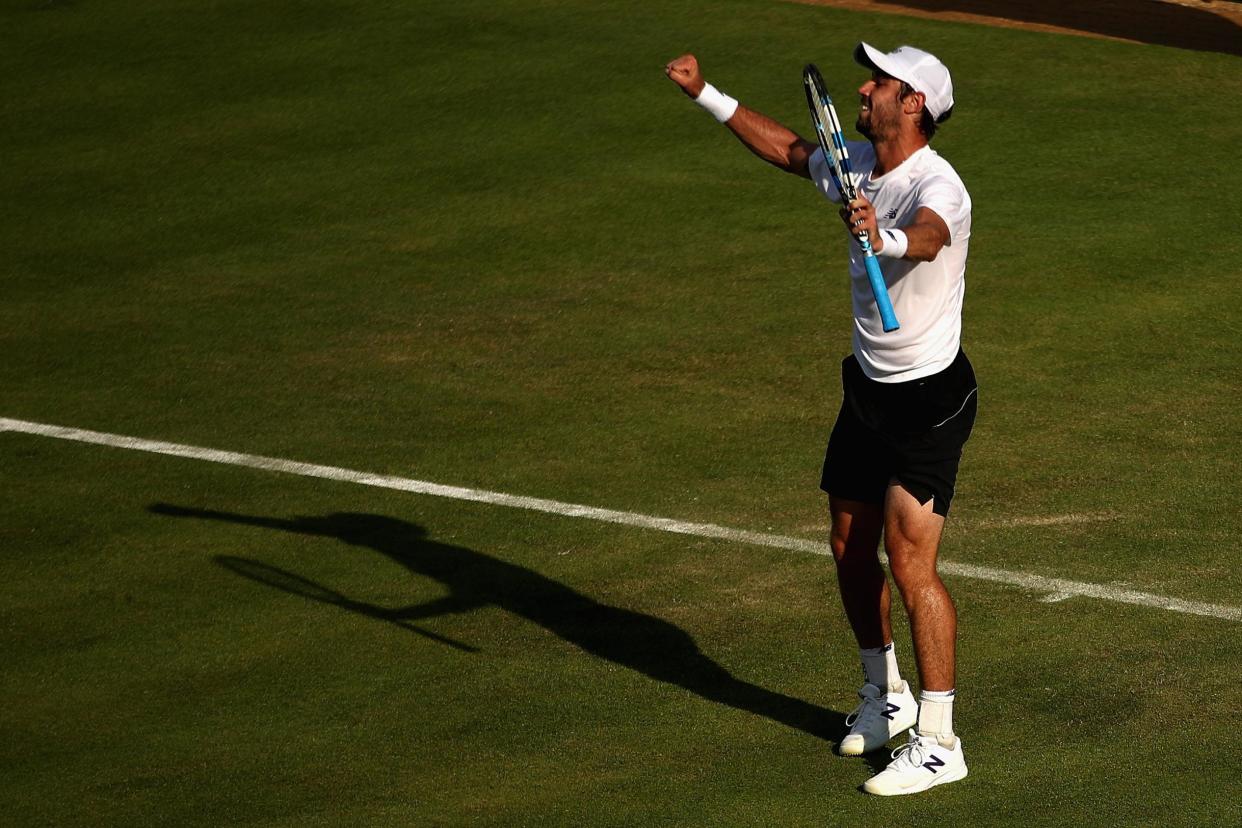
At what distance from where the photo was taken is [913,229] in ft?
20.4

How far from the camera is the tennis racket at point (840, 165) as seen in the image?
629 cm

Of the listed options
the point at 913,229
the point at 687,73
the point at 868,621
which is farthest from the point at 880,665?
the point at 687,73

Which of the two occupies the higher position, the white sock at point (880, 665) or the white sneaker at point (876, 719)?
the white sock at point (880, 665)

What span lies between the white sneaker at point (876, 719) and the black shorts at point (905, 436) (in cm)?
79

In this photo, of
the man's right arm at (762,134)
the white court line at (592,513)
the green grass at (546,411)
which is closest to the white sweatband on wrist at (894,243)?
the man's right arm at (762,134)

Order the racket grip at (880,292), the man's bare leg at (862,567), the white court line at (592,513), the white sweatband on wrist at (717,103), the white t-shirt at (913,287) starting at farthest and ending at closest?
the white court line at (592,513) < the white sweatband on wrist at (717,103) < the man's bare leg at (862,567) < the white t-shirt at (913,287) < the racket grip at (880,292)

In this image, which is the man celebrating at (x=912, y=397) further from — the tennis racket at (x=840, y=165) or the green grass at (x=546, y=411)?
the green grass at (x=546, y=411)

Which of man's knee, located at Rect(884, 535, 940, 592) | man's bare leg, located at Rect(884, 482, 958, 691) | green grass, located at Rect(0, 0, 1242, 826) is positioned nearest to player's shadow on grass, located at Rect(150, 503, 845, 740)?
green grass, located at Rect(0, 0, 1242, 826)

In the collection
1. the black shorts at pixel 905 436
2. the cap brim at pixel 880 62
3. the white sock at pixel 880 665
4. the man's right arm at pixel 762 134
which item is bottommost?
the white sock at pixel 880 665

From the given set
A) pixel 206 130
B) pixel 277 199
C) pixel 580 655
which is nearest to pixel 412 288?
pixel 277 199

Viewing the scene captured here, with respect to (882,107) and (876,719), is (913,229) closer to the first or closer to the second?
(882,107)

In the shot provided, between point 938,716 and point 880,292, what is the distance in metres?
1.54

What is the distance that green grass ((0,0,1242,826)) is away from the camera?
704 centimetres

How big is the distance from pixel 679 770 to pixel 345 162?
31.9 feet
